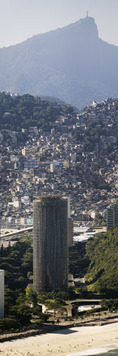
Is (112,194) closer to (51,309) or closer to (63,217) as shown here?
(63,217)

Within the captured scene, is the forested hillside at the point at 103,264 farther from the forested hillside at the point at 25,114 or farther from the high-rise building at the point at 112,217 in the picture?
the forested hillside at the point at 25,114

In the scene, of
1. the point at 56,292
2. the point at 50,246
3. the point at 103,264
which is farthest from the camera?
the point at 103,264

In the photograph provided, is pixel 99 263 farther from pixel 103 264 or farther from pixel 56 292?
pixel 56 292

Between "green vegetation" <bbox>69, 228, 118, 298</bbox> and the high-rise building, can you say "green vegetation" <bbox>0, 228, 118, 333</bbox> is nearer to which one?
"green vegetation" <bbox>69, 228, 118, 298</bbox>

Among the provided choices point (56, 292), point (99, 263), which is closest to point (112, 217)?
point (99, 263)

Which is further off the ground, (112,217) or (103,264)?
(112,217)

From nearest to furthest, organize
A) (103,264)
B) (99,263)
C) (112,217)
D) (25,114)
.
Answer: (103,264) < (99,263) < (112,217) < (25,114)

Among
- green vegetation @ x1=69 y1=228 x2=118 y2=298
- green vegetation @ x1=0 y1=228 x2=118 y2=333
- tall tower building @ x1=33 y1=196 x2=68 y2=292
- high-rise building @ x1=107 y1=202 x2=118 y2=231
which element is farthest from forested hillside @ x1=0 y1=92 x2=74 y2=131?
tall tower building @ x1=33 y1=196 x2=68 y2=292

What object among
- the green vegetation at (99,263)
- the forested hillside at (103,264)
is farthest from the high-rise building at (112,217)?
the forested hillside at (103,264)
